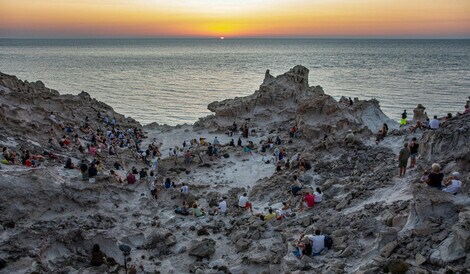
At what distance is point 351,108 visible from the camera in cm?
3469

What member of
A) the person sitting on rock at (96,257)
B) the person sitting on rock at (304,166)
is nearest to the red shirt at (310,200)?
the person sitting on rock at (304,166)

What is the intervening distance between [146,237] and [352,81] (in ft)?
260

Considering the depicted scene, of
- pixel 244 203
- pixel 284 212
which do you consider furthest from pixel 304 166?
pixel 284 212

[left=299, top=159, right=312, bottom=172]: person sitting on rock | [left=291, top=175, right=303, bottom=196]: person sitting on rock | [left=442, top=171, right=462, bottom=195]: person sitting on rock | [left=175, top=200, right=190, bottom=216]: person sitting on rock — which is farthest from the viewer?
[left=299, top=159, right=312, bottom=172]: person sitting on rock

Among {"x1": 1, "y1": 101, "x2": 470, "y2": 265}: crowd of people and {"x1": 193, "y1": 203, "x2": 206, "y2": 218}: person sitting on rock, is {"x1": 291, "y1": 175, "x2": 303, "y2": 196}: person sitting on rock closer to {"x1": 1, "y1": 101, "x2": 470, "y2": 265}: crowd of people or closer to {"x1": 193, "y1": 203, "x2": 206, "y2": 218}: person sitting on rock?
{"x1": 1, "y1": 101, "x2": 470, "y2": 265}: crowd of people

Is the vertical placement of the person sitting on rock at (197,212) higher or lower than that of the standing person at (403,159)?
lower

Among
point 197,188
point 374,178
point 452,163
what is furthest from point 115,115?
point 452,163

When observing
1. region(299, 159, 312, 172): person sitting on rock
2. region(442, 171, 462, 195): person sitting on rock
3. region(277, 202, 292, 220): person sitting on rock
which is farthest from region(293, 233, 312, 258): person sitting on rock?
region(299, 159, 312, 172): person sitting on rock

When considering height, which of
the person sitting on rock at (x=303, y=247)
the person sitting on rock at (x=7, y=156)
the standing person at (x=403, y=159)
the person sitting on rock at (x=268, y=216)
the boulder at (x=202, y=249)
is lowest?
the boulder at (x=202, y=249)

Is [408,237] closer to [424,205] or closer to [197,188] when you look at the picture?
[424,205]

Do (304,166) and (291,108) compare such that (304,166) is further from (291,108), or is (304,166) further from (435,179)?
(291,108)

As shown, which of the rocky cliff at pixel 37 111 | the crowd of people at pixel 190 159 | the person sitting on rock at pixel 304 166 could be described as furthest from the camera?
the rocky cliff at pixel 37 111

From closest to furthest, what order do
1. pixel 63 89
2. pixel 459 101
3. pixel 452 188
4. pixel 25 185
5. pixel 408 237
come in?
pixel 408 237 < pixel 452 188 < pixel 25 185 < pixel 459 101 < pixel 63 89

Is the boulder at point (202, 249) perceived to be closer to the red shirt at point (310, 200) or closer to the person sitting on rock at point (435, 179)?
the red shirt at point (310, 200)
